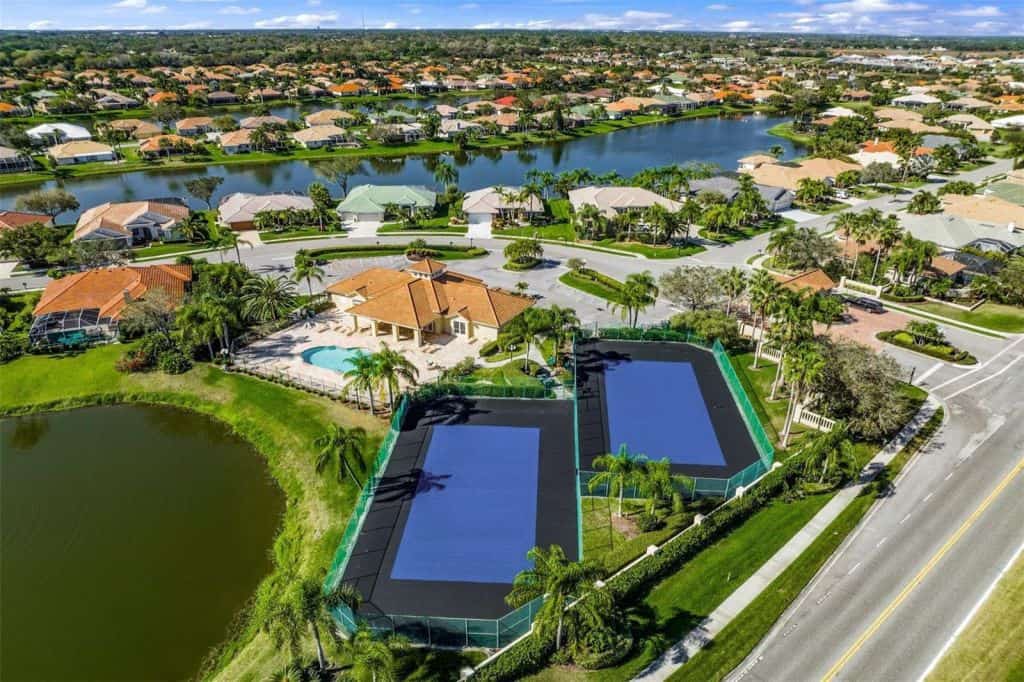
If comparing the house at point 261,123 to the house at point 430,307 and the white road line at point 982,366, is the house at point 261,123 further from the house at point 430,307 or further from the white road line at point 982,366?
the white road line at point 982,366

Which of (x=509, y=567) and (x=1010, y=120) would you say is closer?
(x=509, y=567)

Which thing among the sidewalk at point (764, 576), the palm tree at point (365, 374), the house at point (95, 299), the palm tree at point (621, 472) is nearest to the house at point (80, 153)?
the house at point (95, 299)

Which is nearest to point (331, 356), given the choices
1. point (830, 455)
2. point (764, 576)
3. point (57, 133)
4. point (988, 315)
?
point (764, 576)

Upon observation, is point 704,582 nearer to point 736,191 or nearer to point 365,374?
point 365,374

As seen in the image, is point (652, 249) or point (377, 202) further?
point (377, 202)

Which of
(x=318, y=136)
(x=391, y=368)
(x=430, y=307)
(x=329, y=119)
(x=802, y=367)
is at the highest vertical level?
(x=329, y=119)

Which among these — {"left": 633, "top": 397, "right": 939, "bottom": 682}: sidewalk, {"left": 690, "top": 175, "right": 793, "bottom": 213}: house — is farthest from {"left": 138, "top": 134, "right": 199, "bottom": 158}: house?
{"left": 633, "top": 397, "right": 939, "bottom": 682}: sidewalk

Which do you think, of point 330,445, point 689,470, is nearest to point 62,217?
point 330,445

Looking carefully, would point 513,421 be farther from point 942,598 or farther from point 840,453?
point 942,598
